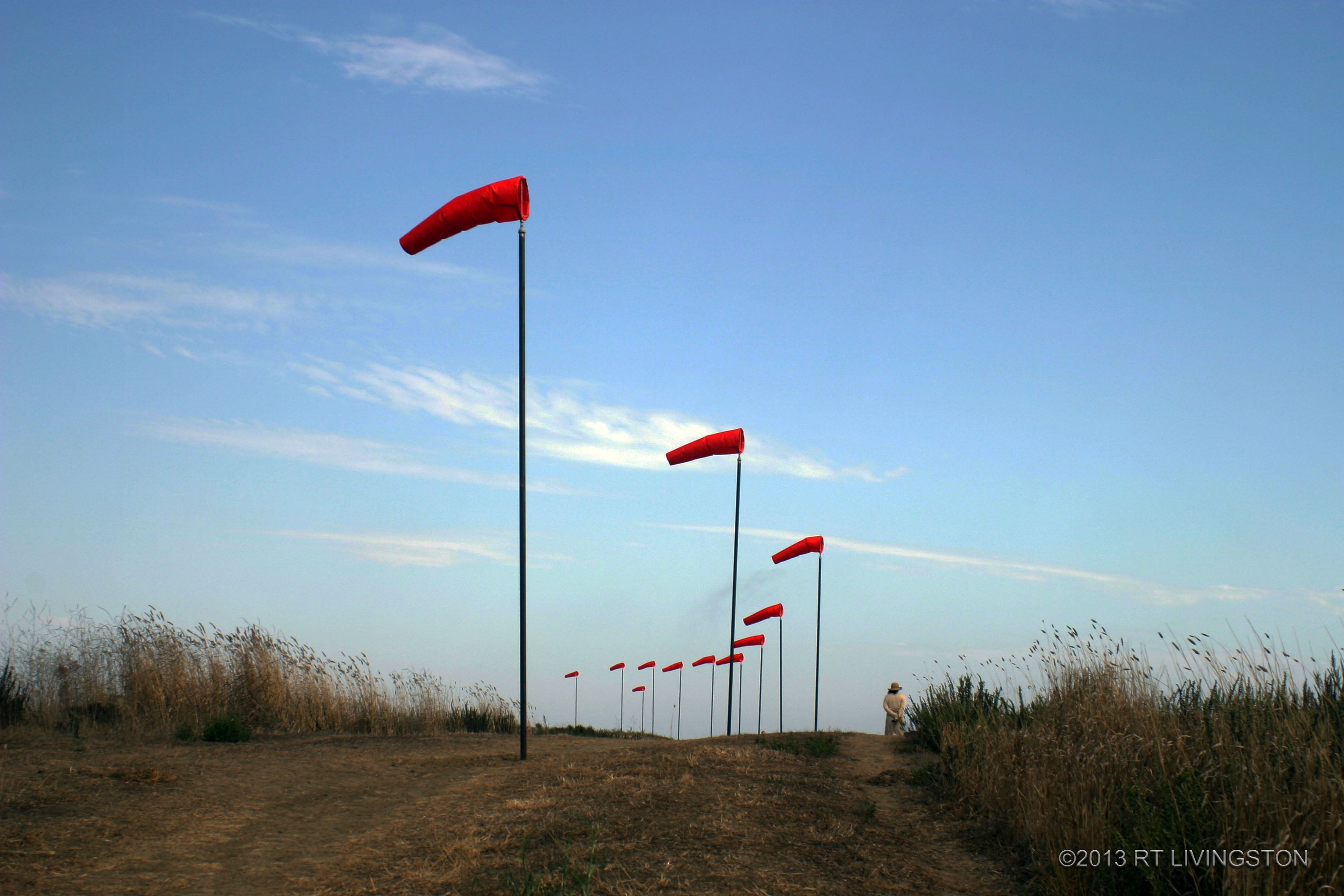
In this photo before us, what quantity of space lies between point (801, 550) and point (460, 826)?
15.8 meters

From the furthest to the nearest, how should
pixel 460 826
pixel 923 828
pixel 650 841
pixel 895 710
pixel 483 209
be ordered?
pixel 895 710 → pixel 483 209 → pixel 923 828 → pixel 460 826 → pixel 650 841

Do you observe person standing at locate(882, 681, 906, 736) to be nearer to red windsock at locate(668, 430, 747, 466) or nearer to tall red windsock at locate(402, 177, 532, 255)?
red windsock at locate(668, 430, 747, 466)

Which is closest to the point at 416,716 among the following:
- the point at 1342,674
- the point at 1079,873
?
the point at 1079,873

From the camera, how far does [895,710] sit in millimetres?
16844

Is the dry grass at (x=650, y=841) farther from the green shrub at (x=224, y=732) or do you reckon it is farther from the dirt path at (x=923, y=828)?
the green shrub at (x=224, y=732)

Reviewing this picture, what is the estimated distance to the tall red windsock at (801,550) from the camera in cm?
2169

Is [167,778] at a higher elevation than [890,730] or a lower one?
→ higher

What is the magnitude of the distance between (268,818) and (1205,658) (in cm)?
790

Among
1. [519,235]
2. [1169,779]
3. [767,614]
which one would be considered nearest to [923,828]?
[1169,779]

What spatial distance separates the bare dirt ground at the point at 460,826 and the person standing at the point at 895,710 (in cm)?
670

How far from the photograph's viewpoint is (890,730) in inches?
657

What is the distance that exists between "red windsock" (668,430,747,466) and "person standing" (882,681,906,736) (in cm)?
579

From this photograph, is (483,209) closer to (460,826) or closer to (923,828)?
(460,826)

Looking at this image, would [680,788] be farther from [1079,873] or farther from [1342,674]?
[1342,674]
